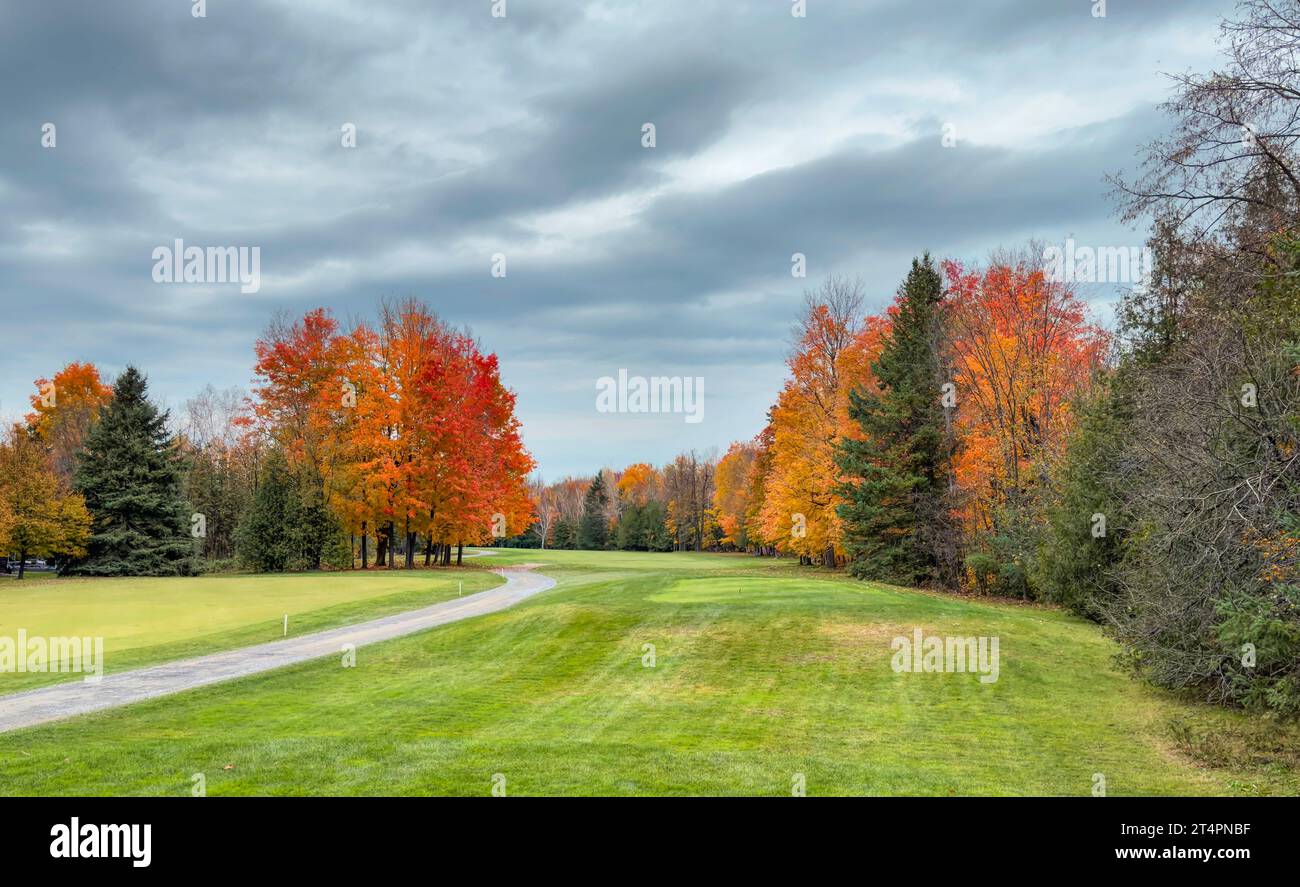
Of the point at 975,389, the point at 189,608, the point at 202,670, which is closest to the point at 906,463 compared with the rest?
the point at 975,389

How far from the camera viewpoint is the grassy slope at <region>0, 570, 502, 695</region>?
17.7m

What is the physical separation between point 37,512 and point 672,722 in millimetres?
39838

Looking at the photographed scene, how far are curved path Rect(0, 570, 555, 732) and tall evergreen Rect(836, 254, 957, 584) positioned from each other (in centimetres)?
1690

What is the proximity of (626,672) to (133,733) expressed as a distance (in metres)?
7.80

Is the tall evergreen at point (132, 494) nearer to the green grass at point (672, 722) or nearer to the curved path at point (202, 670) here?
the curved path at point (202, 670)

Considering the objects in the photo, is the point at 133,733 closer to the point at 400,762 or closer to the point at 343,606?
the point at 400,762

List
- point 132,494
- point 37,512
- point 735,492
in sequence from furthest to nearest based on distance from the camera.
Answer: point 735,492 → point 132,494 → point 37,512

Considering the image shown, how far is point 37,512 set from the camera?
37438mm

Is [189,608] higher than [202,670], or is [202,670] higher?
[202,670]

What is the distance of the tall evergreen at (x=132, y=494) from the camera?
38938 mm

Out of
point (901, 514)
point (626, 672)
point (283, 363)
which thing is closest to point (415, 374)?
point (283, 363)

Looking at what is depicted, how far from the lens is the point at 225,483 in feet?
176

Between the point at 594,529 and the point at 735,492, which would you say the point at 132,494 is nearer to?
the point at 735,492

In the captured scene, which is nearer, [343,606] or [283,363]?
[343,606]
